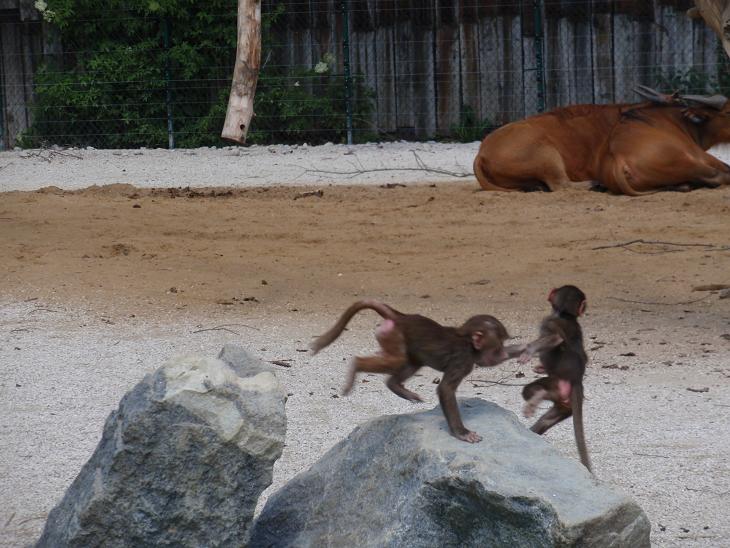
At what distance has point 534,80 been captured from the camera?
1789cm

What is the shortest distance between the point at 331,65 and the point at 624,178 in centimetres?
631

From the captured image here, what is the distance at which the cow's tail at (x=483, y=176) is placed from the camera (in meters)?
13.7

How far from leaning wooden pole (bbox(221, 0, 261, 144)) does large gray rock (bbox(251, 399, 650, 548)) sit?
5.86 metres

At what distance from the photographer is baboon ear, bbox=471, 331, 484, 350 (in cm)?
442

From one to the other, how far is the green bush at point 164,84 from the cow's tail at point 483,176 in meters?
4.58

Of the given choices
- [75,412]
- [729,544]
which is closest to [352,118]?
[75,412]

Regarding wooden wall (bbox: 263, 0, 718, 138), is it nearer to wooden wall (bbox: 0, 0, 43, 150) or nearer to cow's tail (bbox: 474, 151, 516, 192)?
wooden wall (bbox: 0, 0, 43, 150)

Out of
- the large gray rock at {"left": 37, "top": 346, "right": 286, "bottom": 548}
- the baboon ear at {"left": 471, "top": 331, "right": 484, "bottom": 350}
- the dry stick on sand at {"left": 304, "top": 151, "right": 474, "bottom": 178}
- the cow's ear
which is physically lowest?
the large gray rock at {"left": 37, "top": 346, "right": 286, "bottom": 548}

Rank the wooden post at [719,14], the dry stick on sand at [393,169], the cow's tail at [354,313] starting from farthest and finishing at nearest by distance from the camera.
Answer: the dry stick on sand at [393,169] → the wooden post at [719,14] → the cow's tail at [354,313]

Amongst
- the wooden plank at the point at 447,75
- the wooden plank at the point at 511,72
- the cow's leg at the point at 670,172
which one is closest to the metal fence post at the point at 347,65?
the wooden plank at the point at 447,75

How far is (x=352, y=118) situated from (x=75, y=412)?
11978mm

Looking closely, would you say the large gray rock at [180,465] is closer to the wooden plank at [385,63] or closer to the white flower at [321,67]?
the white flower at [321,67]

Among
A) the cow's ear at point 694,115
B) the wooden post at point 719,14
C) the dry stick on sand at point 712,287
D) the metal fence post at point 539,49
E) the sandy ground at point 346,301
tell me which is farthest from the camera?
the metal fence post at point 539,49

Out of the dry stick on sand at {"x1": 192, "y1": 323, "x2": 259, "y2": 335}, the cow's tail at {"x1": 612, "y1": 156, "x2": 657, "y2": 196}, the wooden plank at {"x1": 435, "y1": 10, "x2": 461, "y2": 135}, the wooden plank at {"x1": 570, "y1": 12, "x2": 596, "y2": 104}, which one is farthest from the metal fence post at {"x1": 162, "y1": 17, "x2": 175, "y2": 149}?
the dry stick on sand at {"x1": 192, "y1": 323, "x2": 259, "y2": 335}
